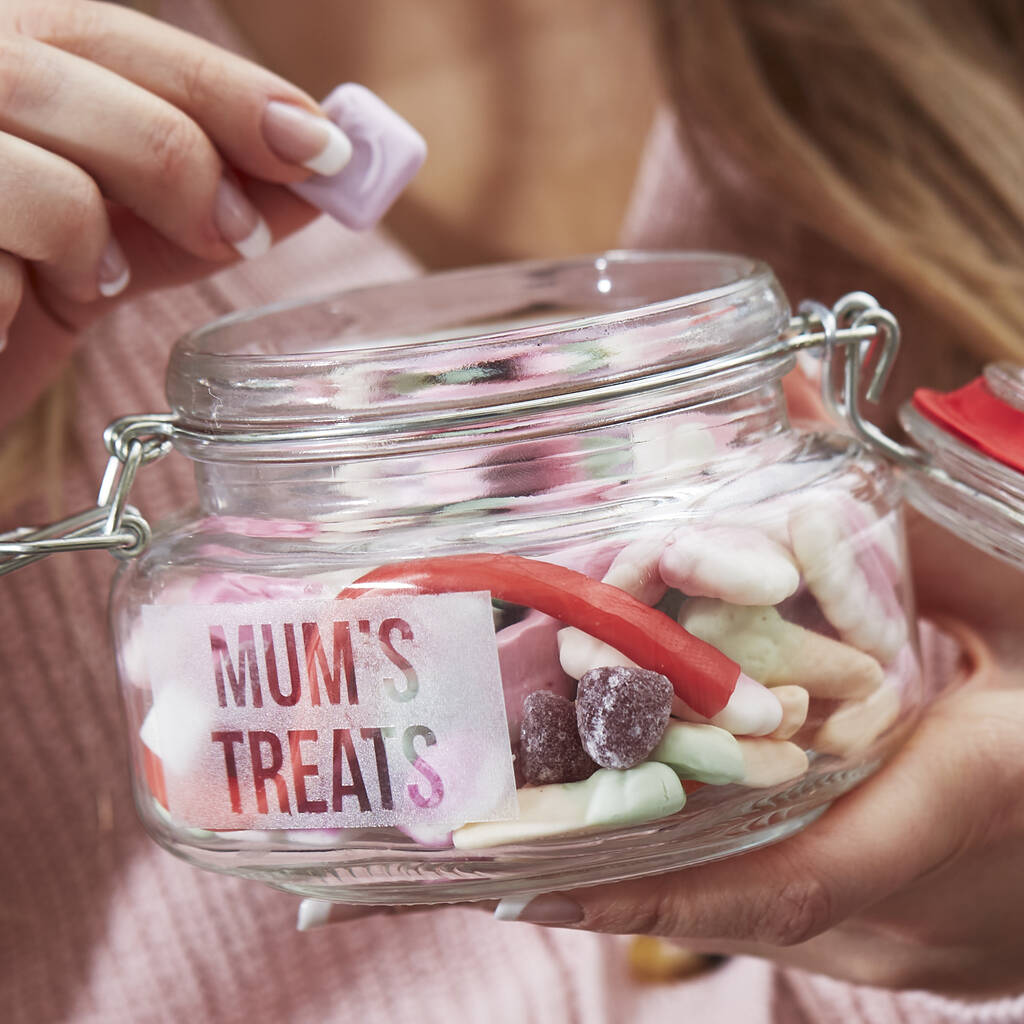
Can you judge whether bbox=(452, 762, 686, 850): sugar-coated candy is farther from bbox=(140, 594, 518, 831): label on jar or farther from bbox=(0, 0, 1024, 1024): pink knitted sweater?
bbox=(0, 0, 1024, 1024): pink knitted sweater

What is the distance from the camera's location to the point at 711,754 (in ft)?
1.08

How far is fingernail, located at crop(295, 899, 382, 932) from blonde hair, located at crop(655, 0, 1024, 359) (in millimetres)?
696

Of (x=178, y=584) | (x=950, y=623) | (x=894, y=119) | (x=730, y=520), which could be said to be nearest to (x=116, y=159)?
(x=178, y=584)

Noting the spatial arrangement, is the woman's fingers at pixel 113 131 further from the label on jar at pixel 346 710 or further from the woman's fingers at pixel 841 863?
the woman's fingers at pixel 841 863

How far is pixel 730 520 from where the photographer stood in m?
0.36

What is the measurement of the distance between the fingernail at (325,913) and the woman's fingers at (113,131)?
0.32 m

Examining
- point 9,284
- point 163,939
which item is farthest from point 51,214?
point 163,939

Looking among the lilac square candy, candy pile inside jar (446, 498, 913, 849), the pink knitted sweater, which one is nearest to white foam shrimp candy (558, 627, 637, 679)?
candy pile inside jar (446, 498, 913, 849)

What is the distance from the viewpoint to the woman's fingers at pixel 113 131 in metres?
0.41

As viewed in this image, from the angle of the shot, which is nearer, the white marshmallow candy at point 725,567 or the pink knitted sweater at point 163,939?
the white marshmallow candy at point 725,567

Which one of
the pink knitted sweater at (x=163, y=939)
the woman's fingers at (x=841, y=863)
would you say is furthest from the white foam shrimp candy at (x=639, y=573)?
the pink knitted sweater at (x=163, y=939)

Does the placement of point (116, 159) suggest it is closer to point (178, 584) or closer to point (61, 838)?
point (178, 584)

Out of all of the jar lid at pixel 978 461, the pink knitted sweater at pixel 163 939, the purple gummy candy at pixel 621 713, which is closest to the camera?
the purple gummy candy at pixel 621 713

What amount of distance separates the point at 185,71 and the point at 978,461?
0.38 metres
